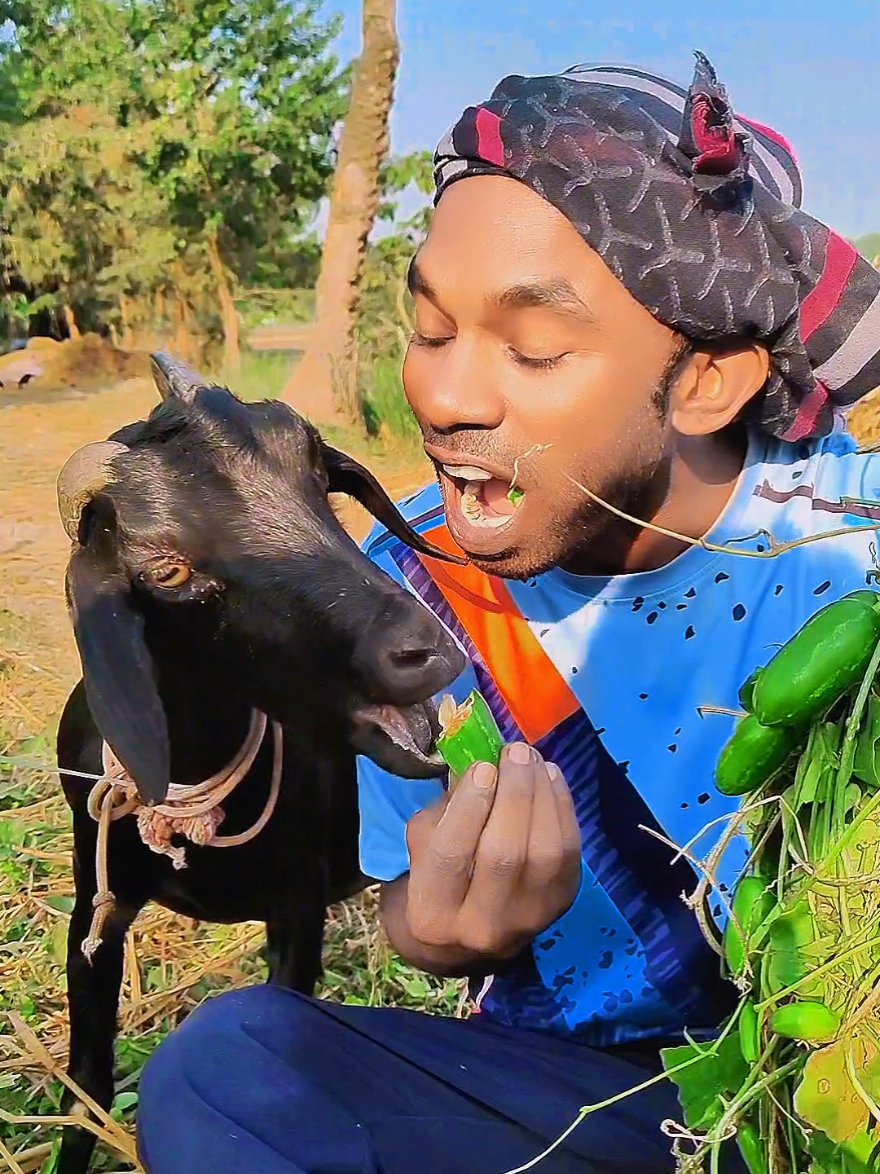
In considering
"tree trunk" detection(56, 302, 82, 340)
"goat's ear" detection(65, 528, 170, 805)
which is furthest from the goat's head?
"tree trunk" detection(56, 302, 82, 340)

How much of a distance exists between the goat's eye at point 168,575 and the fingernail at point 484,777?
59cm

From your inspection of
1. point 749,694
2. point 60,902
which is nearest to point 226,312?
point 60,902

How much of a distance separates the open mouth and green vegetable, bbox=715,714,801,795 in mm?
478

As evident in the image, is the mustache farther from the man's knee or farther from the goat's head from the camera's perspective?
the man's knee

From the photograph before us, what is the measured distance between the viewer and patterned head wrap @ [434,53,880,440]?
1.11m

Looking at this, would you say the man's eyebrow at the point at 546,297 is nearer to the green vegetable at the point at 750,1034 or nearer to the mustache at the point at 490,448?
the mustache at the point at 490,448

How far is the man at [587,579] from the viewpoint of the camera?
1.12 meters

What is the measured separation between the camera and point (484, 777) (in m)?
0.94

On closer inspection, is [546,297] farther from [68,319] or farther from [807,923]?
[68,319]

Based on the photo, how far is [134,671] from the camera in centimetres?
137

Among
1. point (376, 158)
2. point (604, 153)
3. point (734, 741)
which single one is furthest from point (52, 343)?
point (734, 741)

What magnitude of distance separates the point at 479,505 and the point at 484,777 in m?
0.33

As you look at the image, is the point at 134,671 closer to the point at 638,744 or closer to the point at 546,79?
the point at 638,744

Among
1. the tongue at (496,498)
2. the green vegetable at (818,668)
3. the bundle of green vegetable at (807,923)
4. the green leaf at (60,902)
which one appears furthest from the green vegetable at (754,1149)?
the green leaf at (60,902)
